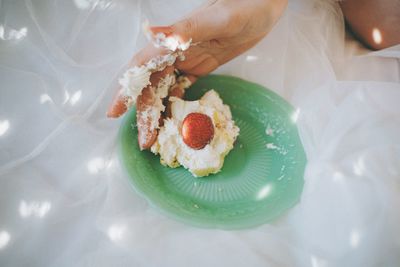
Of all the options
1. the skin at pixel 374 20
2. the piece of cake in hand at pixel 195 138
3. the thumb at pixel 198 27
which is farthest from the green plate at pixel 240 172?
the skin at pixel 374 20

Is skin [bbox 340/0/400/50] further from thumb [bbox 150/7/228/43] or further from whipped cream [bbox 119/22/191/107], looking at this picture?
whipped cream [bbox 119/22/191/107]

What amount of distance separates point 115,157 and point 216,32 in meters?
0.42

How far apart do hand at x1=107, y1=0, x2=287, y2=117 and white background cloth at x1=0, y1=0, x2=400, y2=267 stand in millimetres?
64

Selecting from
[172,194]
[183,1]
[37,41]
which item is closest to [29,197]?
[172,194]

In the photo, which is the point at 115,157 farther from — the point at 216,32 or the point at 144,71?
the point at 216,32

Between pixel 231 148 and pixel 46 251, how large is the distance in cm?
49

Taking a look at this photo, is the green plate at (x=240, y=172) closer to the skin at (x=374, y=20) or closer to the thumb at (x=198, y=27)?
the thumb at (x=198, y=27)

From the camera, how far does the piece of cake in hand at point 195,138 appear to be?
889mm

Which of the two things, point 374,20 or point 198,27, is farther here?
point 374,20

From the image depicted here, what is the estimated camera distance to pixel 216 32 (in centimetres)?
96

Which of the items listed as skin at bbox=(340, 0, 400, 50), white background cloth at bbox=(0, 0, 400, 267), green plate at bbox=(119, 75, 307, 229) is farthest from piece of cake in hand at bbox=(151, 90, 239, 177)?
skin at bbox=(340, 0, 400, 50)

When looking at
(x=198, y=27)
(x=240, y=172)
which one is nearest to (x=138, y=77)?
(x=198, y=27)

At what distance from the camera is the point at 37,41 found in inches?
38.9

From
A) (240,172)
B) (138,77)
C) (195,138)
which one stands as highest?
(138,77)
